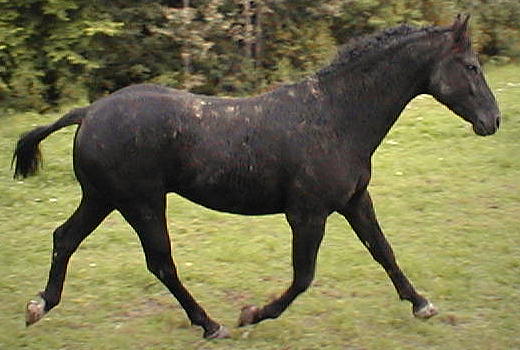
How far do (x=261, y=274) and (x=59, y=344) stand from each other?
1.65 metres

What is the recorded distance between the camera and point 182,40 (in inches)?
480

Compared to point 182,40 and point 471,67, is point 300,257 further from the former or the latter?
point 182,40

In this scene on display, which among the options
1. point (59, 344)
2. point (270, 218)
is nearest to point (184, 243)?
point (270, 218)

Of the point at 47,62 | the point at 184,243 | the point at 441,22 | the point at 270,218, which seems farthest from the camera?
the point at 441,22

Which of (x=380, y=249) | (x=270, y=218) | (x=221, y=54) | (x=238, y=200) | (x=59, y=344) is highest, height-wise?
(x=238, y=200)

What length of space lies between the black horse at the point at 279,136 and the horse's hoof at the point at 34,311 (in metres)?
0.74

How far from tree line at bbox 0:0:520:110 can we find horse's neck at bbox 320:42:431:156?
5.86 metres

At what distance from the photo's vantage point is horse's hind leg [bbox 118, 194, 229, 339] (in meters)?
4.62

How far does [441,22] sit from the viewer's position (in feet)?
45.5

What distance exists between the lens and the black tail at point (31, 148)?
485 cm

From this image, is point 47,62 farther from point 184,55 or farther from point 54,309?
point 54,309

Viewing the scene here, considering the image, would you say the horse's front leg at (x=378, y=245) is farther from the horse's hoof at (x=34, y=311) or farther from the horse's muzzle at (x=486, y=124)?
the horse's hoof at (x=34, y=311)

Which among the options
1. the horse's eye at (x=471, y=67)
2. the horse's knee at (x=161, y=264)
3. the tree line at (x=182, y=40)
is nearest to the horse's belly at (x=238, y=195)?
the horse's knee at (x=161, y=264)

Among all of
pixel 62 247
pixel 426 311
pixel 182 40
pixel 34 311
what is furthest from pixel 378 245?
pixel 182 40
